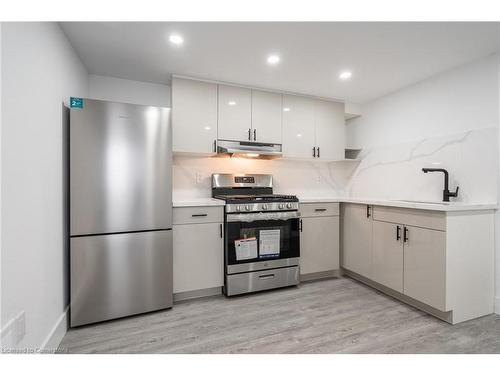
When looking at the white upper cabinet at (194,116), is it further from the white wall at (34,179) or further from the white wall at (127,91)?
the white wall at (34,179)

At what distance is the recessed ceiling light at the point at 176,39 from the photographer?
184 centimetres

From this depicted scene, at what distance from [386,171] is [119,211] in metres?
2.96

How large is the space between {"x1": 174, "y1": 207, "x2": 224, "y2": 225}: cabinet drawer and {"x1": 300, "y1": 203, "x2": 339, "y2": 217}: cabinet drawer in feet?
3.20

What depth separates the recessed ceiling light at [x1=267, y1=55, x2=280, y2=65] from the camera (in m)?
2.13

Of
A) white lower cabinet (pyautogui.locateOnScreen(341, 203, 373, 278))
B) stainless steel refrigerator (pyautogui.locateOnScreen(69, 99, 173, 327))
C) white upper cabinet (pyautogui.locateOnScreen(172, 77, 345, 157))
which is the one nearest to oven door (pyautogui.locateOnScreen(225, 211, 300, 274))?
stainless steel refrigerator (pyautogui.locateOnScreen(69, 99, 173, 327))

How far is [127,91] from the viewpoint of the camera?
267 cm

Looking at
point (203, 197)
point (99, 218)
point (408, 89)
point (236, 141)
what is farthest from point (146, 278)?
point (408, 89)

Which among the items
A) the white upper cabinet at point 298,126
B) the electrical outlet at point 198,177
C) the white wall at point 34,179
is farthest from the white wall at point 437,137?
the white wall at point 34,179

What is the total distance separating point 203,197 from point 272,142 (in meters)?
1.05

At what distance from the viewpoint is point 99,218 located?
190 centimetres

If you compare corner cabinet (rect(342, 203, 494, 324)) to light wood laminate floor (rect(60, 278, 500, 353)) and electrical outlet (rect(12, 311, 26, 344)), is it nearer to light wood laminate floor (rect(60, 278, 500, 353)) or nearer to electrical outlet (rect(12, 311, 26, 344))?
light wood laminate floor (rect(60, 278, 500, 353))
